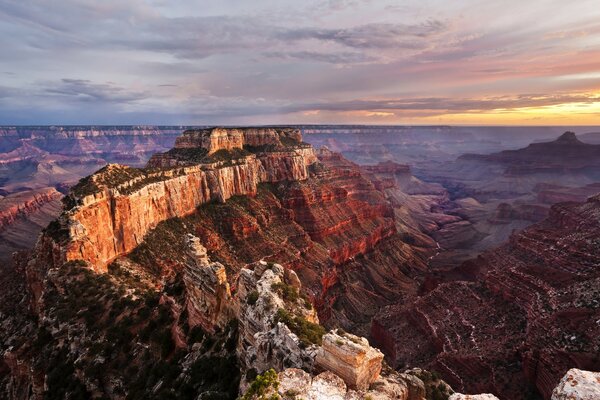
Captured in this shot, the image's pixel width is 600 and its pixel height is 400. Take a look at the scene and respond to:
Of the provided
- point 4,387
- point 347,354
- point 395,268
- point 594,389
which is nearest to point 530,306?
point 594,389

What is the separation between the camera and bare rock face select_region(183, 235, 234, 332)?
34688 mm

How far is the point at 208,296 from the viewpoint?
35.3m

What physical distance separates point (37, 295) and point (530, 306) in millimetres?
75782

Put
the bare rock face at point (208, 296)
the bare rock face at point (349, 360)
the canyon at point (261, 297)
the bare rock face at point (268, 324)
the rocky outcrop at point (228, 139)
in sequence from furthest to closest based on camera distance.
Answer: the rocky outcrop at point (228, 139) → the bare rock face at point (208, 296) → the canyon at point (261, 297) → the bare rock face at point (268, 324) → the bare rock face at point (349, 360)

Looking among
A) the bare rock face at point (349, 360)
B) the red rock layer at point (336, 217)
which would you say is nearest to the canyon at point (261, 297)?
the bare rock face at point (349, 360)

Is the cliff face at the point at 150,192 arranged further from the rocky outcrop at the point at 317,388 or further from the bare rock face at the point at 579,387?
the bare rock face at the point at 579,387

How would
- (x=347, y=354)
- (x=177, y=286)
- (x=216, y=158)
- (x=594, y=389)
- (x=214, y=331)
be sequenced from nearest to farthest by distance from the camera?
(x=594, y=389) < (x=347, y=354) < (x=214, y=331) < (x=177, y=286) < (x=216, y=158)

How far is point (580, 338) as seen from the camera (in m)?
48.6

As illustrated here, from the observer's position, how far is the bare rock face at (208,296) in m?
34.7

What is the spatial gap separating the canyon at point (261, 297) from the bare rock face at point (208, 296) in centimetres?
14

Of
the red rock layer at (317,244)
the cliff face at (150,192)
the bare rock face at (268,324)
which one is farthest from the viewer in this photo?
the red rock layer at (317,244)

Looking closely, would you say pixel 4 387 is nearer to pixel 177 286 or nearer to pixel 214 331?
pixel 177 286

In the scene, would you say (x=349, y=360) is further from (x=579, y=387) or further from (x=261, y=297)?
(x=579, y=387)

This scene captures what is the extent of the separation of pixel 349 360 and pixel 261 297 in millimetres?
10455
